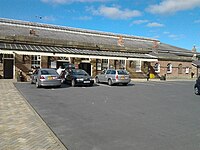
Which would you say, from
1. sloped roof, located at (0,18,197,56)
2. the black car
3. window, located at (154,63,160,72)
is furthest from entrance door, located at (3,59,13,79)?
window, located at (154,63,160,72)

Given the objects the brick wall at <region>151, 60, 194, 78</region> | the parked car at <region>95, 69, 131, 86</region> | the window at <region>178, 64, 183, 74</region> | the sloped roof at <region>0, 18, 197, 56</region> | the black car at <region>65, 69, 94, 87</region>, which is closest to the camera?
the black car at <region>65, 69, 94, 87</region>

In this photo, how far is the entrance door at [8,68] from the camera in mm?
23734

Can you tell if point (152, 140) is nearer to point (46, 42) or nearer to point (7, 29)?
point (46, 42)

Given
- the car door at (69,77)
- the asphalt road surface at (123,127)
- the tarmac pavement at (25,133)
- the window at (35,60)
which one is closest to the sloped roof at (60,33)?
the window at (35,60)

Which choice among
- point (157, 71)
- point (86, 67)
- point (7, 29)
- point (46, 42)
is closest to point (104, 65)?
point (86, 67)

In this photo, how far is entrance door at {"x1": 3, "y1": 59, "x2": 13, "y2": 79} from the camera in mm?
23734

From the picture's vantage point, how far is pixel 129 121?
22.7 feet

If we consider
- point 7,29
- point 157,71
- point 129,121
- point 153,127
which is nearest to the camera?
point 153,127

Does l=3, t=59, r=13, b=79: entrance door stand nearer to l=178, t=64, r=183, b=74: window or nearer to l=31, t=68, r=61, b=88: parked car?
l=31, t=68, r=61, b=88: parked car

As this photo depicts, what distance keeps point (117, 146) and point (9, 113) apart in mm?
4554

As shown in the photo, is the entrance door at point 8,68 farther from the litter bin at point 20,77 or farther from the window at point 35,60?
the window at point 35,60

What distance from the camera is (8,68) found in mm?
24125

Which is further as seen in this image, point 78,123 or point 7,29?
point 7,29

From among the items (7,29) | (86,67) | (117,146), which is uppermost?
(7,29)
